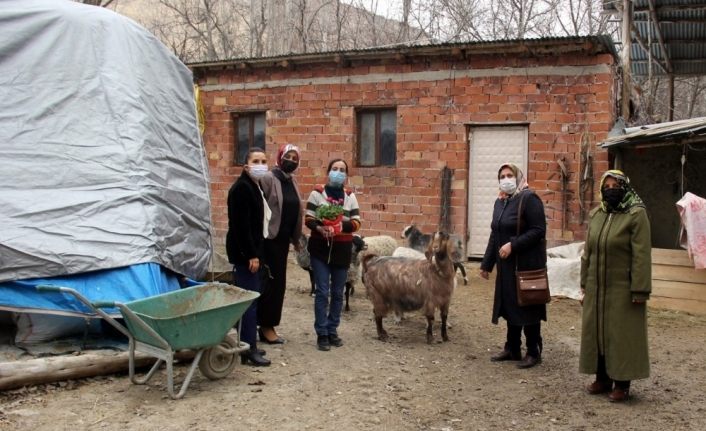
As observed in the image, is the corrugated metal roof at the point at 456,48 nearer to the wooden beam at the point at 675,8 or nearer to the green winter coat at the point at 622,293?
the wooden beam at the point at 675,8

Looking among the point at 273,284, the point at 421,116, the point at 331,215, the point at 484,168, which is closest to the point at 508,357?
the point at 331,215

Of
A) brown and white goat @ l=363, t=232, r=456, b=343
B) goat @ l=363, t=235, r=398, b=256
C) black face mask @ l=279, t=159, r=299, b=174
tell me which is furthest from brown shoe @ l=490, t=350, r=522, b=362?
goat @ l=363, t=235, r=398, b=256

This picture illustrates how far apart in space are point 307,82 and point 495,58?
3.55 metres

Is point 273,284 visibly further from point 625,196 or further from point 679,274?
point 679,274

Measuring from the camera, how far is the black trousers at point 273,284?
5.76 meters

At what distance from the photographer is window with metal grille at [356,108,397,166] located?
11.8 metres

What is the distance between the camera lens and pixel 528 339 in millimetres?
5816

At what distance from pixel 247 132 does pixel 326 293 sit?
788 cm

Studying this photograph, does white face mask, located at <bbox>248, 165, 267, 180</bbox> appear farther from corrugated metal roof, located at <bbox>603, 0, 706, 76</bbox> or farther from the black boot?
corrugated metal roof, located at <bbox>603, 0, 706, 76</bbox>

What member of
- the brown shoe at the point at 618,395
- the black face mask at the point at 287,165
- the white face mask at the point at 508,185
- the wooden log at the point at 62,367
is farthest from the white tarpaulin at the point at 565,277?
the wooden log at the point at 62,367

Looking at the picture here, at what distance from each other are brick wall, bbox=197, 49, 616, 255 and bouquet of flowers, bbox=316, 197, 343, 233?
5.34 metres

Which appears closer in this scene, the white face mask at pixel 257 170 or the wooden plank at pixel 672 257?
the white face mask at pixel 257 170

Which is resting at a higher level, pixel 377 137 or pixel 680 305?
pixel 377 137

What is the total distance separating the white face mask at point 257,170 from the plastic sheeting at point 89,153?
3.54 ft
